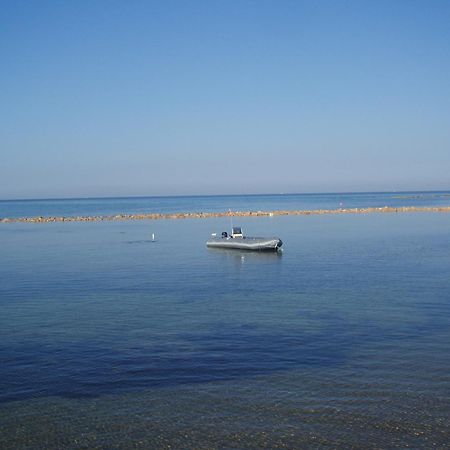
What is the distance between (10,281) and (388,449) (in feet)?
102

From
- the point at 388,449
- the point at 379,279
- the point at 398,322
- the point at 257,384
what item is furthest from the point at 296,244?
the point at 388,449

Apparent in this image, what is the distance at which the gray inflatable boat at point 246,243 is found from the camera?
178 ft

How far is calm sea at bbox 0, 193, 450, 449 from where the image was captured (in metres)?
13.5

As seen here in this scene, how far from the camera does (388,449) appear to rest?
1237cm

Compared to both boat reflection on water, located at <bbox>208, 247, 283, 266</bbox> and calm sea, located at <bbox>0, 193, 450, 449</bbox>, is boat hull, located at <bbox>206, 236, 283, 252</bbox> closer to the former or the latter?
boat reflection on water, located at <bbox>208, 247, 283, 266</bbox>

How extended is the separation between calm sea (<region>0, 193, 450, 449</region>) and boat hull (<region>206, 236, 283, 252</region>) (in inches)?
502

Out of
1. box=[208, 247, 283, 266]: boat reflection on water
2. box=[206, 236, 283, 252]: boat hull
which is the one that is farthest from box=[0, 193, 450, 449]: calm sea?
box=[206, 236, 283, 252]: boat hull

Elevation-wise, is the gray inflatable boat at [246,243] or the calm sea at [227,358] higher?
the gray inflatable boat at [246,243]

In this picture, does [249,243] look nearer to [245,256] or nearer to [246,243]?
[246,243]

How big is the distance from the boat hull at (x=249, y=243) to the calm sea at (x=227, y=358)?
41.8 ft

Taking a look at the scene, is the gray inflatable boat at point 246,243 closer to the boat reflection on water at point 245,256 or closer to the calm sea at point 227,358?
the boat reflection on water at point 245,256

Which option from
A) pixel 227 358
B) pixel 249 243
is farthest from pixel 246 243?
pixel 227 358

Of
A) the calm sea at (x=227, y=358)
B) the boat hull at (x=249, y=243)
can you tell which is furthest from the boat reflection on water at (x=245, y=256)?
the calm sea at (x=227, y=358)

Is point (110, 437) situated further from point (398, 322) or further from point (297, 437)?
point (398, 322)
